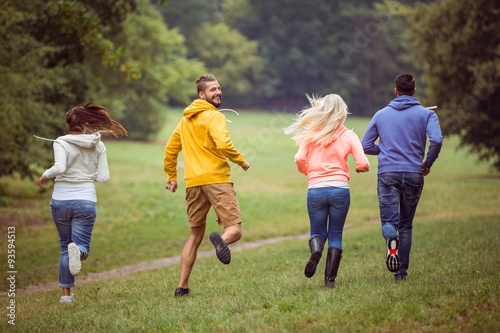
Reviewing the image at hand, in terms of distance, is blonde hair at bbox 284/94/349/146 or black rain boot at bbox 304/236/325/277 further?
blonde hair at bbox 284/94/349/146

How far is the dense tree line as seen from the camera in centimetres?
1759

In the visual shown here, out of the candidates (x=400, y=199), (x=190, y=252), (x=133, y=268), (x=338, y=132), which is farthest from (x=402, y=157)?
(x=133, y=268)

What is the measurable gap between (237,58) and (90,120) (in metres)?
74.8

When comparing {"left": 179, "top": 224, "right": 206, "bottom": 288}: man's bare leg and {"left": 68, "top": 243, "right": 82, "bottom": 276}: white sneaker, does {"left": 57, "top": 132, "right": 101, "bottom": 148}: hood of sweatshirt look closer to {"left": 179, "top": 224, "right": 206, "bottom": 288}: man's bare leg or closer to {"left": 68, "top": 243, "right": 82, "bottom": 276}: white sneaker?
{"left": 68, "top": 243, "right": 82, "bottom": 276}: white sneaker

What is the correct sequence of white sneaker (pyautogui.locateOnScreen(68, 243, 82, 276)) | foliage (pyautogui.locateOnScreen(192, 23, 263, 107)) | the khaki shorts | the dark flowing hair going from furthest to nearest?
foliage (pyautogui.locateOnScreen(192, 23, 263, 107)), the dark flowing hair, white sneaker (pyautogui.locateOnScreen(68, 243, 82, 276)), the khaki shorts

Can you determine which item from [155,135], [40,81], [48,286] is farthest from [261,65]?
[48,286]

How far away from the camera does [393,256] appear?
7.27m

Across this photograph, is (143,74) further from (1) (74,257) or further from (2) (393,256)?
(2) (393,256)

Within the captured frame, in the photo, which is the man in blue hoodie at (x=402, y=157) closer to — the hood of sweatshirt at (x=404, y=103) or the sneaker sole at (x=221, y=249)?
the hood of sweatshirt at (x=404, y=103)

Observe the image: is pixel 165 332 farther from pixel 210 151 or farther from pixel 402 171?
pixel 402 171

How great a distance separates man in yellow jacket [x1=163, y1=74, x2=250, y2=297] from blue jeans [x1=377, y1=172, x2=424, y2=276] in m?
1.57

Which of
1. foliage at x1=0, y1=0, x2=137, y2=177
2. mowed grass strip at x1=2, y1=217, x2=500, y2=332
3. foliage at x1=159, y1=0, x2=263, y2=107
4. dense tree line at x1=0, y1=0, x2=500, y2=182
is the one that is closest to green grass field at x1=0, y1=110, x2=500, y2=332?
mowed grass strip at x1=2, y1=217, x2=500, y2=332

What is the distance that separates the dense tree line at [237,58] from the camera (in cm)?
1759

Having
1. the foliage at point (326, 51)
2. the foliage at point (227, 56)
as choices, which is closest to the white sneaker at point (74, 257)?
the foliage at point (227, 56)
